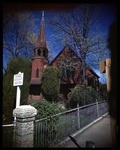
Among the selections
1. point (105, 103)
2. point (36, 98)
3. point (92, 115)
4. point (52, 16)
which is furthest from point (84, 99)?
point (52, 16)

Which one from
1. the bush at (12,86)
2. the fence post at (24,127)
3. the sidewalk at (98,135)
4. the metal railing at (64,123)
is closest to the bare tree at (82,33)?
the metal railing at (64,123)

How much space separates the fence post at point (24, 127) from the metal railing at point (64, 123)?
5.7 inches

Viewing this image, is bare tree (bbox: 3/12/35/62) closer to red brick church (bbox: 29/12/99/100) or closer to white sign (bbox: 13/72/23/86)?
red brick church (bbox: 29/12/99/100)

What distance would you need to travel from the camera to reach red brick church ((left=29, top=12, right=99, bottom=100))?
13.0 feet

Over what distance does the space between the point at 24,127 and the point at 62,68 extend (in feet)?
5.96

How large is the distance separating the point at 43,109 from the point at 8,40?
1.46 meters

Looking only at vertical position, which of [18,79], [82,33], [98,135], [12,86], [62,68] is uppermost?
[82,33]

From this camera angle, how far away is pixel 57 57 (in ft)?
13.3

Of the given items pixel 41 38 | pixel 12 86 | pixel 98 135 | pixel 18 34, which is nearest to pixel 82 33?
pixel 41 38

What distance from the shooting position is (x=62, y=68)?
440 cm

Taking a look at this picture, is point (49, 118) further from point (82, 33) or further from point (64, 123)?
point (82, 33)

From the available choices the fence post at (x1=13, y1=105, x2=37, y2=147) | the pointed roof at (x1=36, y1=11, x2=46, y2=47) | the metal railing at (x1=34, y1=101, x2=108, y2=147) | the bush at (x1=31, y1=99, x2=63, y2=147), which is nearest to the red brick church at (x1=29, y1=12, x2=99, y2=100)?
the pointed roof at (x1=36, y1=11, x2=46, y2=47)

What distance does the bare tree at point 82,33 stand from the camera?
3584 millimetres

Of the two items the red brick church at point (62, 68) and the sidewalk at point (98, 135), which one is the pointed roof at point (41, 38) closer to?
the red brick church at point (62, 68)
